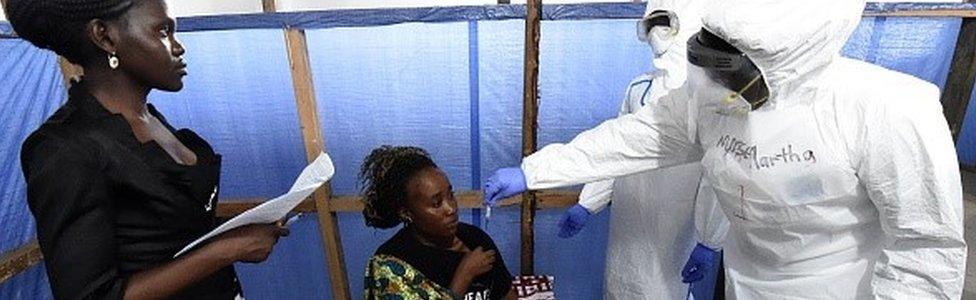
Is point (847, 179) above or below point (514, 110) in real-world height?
above

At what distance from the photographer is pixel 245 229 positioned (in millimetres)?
822

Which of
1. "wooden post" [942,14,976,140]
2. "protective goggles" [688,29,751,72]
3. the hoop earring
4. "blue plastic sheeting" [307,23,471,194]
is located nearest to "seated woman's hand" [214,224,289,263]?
the hoop earring

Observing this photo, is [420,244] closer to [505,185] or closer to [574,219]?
[505,185]

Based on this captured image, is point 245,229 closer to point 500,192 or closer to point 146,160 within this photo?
point 146,160

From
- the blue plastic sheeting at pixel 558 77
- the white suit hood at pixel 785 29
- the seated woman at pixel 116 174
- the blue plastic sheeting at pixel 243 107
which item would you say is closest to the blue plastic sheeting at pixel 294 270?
the blue plastic sheeting at pixel 243 107

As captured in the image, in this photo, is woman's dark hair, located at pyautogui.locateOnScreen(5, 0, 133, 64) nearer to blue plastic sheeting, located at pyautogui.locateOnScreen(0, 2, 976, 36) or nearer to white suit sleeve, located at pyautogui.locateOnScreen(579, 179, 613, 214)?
blue plastic sheeting, located at pyautogui.locateOnScreen(0, 2, 976, 36)

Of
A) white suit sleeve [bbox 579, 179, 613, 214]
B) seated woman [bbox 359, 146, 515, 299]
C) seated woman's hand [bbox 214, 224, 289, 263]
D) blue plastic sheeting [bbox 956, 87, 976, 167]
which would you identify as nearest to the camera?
seated woman's hand [bbox 214, 224, 289, 263]

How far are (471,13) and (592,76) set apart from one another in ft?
1.36

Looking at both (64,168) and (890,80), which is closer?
(64,168)

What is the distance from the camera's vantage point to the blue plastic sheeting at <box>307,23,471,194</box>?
5.25ft

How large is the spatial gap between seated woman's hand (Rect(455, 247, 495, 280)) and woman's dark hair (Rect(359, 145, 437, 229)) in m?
0.19

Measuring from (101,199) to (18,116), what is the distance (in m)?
1.07

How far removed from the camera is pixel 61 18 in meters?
0.68

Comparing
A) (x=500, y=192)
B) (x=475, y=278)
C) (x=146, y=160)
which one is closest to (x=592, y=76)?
(x=500, y=192)
